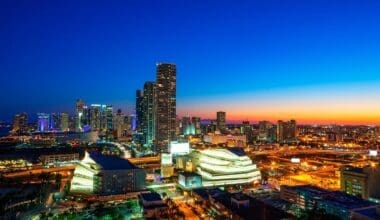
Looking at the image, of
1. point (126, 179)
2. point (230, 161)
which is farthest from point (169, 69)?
point (126, 179)

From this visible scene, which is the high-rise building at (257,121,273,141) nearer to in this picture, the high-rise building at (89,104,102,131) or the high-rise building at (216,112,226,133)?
the high-rise building at (216,112,226,133)

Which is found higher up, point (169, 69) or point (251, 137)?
point (169, 69)

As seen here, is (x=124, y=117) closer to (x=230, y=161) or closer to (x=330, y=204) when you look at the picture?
(x=230, y=161)

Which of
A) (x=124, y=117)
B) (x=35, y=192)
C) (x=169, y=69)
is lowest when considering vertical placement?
(x=35, y=192)

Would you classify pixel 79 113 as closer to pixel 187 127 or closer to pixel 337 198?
pixel 187 127

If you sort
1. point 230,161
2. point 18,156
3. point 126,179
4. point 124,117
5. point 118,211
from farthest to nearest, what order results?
1. point 124,117
2. point 18,156
3. point 230,161
4. point 126,179
5. point 118,211

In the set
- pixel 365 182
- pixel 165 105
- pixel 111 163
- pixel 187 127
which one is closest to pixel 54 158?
pixel 111 163

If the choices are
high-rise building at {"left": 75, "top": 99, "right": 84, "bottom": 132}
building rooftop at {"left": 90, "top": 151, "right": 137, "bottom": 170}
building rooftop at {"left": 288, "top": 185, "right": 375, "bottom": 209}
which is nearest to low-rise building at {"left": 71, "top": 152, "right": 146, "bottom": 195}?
building rooftop at {"left": 90, "top": 151, "right": 137, "bottom": 170}
